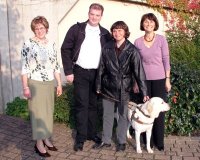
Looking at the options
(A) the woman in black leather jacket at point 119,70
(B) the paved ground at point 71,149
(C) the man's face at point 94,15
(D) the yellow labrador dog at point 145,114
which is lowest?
(B) the paved ground at point 71,149

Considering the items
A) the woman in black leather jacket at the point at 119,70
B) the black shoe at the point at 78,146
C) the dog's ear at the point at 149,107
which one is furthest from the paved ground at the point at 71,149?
the dog's ear at the point at 149,107

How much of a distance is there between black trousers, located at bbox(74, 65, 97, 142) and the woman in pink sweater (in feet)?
2.24

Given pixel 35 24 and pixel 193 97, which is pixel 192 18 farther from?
pixel 35 24

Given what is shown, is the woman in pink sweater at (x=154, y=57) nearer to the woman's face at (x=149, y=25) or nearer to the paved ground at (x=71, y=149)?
the woman's face at (x=149, y=25)

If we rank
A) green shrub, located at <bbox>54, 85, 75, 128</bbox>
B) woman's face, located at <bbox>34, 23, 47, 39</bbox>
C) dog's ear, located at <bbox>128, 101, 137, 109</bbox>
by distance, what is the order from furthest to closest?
1. green shrub, located at <bbox>54, 85, 75, 128</bbox>
2. dog's ear, located at <bbox>128, 101, 137, 109</bbox>
3. woman's face, located at <bbox>34, 23, 47, 39</bbox>

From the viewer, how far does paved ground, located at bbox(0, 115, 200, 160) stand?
5891mm

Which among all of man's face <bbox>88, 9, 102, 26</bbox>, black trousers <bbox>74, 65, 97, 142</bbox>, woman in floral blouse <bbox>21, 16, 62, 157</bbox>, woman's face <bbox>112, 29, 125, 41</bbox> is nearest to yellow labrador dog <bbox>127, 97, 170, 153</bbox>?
black trousers <bbox>74, 65, 97, 142</bbox>

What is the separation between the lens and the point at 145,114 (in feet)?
18.8

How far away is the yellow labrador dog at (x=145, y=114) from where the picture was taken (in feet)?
18.5

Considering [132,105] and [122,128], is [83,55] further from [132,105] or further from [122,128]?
[122,128]

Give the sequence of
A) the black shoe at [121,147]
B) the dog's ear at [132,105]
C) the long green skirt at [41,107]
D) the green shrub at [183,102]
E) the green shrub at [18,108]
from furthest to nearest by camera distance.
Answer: the green shrub at [18,108] < the green shrub at [183,102] < the black shoe at [121,147] < the dog's ear at [132,105] < the long green skirt at [41,107]

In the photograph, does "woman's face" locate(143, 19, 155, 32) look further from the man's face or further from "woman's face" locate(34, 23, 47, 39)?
"woman's face" locate(34, 23, 47, 39)

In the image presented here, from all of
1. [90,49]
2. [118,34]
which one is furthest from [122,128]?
[118,34]

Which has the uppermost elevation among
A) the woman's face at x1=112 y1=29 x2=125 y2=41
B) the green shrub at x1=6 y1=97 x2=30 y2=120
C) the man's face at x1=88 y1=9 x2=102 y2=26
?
the man's face at x1=88 y1=9 x2=102 y2=26
